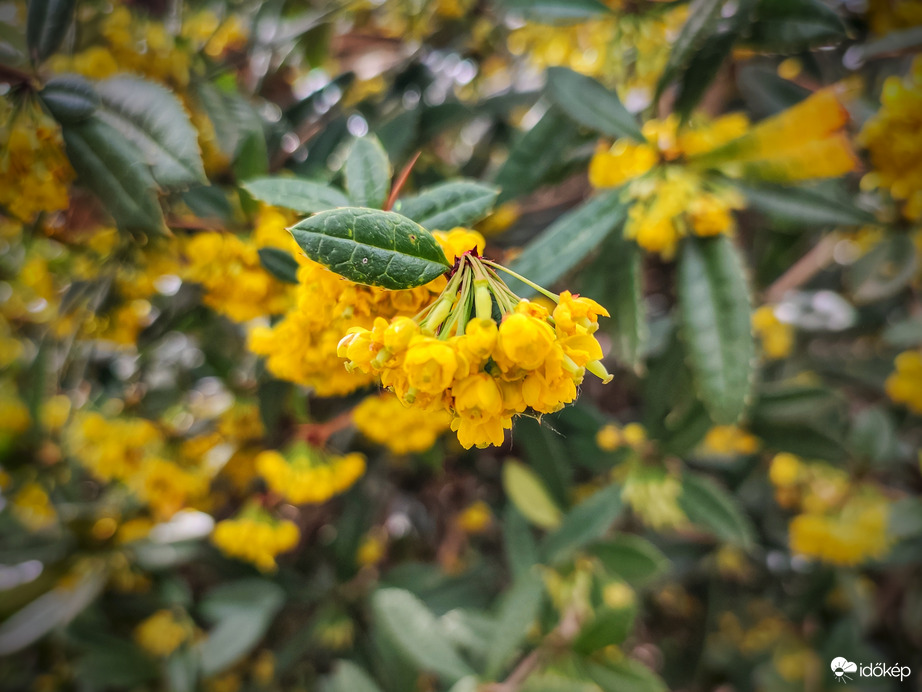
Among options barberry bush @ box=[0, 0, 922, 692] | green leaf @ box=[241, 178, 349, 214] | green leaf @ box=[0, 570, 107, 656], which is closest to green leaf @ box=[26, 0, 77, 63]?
barberry bush @ box=[0, 0, 922, 692]

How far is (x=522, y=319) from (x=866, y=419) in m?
1.59

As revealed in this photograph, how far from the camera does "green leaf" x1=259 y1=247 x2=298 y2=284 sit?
70 centimetres

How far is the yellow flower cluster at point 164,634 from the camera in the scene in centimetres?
156

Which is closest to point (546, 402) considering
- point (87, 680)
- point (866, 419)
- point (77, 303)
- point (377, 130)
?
point (377, 130)

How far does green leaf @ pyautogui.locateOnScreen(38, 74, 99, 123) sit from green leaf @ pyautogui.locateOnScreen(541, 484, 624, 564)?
1184 mm

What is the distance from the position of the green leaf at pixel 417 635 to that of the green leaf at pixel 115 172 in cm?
88

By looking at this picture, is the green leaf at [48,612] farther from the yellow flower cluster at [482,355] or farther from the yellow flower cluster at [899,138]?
the yellow flower cluster at [899,138]

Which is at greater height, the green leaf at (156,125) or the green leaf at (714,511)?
the green leaf at (156,125)

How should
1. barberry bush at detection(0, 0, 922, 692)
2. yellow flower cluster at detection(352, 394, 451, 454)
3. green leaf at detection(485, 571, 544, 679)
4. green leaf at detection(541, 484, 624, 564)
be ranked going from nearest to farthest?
barberry bush at detection(0, 0, 922, 692) → yellow flower cluster at detection(352, 394, 451, 454) → green leaf at detection(485, 571, 544, 679) → green leaf at detection(541, 484, 624, 564)

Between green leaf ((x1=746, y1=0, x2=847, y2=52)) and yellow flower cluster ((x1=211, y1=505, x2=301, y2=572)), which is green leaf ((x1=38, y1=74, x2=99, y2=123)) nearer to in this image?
yellow flower cluster ((x1=211, y1=505, x2=301, y2=572))

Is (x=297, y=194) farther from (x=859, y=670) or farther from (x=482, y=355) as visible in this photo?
(x=859, y=670)

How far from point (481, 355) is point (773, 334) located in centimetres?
159

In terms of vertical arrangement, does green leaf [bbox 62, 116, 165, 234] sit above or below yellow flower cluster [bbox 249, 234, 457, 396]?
above

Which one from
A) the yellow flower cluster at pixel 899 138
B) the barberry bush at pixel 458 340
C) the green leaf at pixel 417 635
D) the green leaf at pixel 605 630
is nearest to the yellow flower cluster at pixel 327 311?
the barberry bush at pixel 458 340
